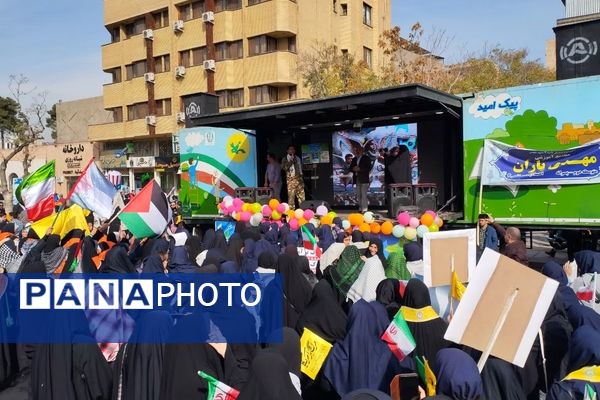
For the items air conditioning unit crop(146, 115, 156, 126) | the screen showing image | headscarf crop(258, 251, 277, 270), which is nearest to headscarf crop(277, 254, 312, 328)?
headscarf crop(258, 251, 277, 270)

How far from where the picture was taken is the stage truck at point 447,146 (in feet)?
29.3

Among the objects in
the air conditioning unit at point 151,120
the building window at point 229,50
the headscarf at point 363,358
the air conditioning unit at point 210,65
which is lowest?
the headscarf at point 363,358

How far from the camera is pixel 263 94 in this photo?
29.1m

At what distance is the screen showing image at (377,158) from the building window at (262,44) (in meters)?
15.9

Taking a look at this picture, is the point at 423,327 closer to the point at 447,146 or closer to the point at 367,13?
the point at 447,146

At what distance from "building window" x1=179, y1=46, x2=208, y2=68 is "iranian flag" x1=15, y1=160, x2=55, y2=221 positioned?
23.4m

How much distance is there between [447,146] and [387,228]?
4.26 metres

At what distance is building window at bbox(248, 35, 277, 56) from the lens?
29.2 metres

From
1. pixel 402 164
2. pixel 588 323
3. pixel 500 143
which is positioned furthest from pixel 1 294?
pixel 402 164

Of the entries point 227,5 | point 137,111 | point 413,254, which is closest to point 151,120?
point 137,111

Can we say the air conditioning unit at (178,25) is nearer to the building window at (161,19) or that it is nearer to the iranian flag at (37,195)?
the building window at (161,19)

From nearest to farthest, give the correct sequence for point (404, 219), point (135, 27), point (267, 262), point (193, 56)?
1. point (267, 262)
2. point (404, 219)
3. point (193, 56)
4. point (135, 27)

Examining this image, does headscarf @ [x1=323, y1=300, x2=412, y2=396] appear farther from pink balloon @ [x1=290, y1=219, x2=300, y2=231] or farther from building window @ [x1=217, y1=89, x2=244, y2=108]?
building window @ [x1=217, y1=89, x2=244, y2=108]

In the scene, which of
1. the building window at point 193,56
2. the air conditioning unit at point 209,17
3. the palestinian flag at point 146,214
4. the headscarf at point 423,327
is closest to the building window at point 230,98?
the building window at point 193,56
